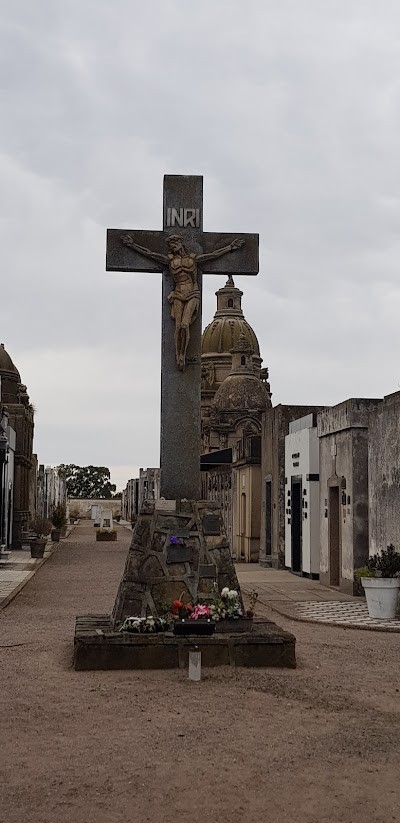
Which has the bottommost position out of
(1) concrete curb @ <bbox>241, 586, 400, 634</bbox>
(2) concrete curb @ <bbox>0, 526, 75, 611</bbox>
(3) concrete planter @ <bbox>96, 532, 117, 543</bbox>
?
(1) concrete curb @ <bbox>241, 586, 400, 634</bbox>

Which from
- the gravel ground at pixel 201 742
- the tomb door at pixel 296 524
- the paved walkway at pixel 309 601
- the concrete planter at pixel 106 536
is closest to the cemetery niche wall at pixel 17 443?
the concrete planter at pixel 106 536

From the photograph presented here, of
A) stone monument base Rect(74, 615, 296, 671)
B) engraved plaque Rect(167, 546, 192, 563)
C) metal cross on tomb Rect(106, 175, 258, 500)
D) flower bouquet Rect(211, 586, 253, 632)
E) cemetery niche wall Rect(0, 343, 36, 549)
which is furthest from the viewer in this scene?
cemetery niche wall Rect(0, 343, 36, 549)

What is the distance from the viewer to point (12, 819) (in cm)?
461

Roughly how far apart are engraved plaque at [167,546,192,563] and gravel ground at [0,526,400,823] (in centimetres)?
127

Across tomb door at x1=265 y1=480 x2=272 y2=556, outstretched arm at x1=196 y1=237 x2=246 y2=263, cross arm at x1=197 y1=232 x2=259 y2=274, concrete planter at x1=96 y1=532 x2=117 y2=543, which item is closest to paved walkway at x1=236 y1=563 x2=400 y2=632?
tomb door at x1=265 y1=480 x2=272 y2=556

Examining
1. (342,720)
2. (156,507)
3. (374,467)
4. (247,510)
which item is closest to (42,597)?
(374,467)

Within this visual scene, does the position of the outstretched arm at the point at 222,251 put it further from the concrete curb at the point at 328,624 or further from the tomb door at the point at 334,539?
the tomb door at the point at 334,539

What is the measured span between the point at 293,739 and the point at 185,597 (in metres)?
2.95

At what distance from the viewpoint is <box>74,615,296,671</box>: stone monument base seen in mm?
8227

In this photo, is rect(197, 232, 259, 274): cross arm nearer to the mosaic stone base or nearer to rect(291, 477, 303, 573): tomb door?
the mosaic stone base

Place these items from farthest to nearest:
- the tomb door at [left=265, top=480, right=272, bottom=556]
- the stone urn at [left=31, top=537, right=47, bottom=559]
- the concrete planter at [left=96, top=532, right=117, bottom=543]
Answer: the concrete planter at [left=96, top=532, right=117, bottom=543] → the stone urn at [left=31, top=537, right=47, bottom=559] → the tomb door at [left=265, top=480, right=272, bottom=556]

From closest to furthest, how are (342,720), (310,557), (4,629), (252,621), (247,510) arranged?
1. (342,720)
2. (252,621)
3. (4,629)
4. (310,557)
5. (247,510)

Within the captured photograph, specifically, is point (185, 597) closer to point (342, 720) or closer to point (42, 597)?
point (342, 720)

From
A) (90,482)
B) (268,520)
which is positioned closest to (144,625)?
(268,520)
